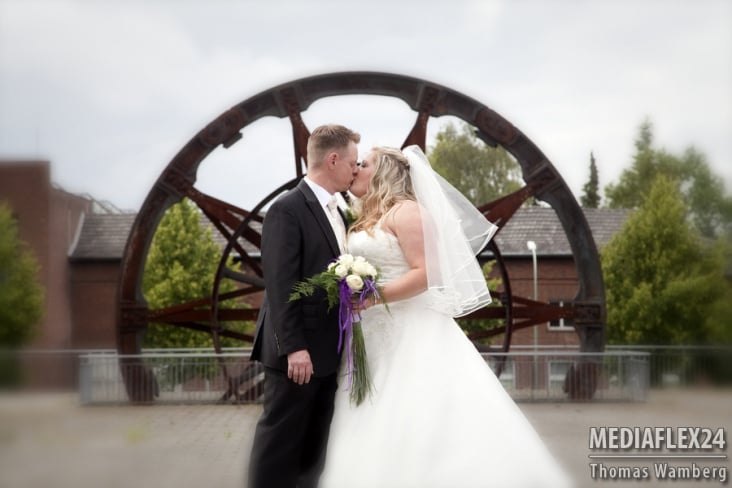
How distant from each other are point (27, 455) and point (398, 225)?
3514 mm

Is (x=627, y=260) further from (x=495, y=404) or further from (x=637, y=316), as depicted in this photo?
(x=495, y=404)

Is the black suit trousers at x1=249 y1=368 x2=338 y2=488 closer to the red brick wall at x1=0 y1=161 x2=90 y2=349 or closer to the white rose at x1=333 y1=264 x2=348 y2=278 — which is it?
the white rose at x1=333 y1=264 x2=348 y2=278

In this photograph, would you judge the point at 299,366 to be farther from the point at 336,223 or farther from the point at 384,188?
the point at 384,188

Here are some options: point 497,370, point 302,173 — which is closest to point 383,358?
point 302,173

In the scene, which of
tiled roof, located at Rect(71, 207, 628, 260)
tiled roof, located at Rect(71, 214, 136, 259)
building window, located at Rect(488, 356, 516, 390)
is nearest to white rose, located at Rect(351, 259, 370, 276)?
building window, located at Rect(488, 356, 516, 390)

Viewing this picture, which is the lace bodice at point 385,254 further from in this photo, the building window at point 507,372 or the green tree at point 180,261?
the green tree at point 180,261

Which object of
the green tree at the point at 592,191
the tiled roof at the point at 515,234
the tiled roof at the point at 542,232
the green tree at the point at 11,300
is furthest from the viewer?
the green tree at the point at 592,191

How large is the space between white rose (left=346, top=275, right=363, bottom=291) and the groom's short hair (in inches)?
29.4

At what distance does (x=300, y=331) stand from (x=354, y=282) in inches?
15.3

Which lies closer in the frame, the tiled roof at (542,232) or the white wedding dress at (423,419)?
the white wedding dress at (423,419)

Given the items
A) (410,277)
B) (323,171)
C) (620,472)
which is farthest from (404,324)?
(620,472)

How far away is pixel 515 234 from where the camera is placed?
28.1 m

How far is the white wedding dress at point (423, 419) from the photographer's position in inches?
167

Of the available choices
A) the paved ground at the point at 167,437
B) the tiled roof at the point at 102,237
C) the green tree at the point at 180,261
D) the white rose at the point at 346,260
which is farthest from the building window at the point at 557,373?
the tiled roof at the point at 102,237
